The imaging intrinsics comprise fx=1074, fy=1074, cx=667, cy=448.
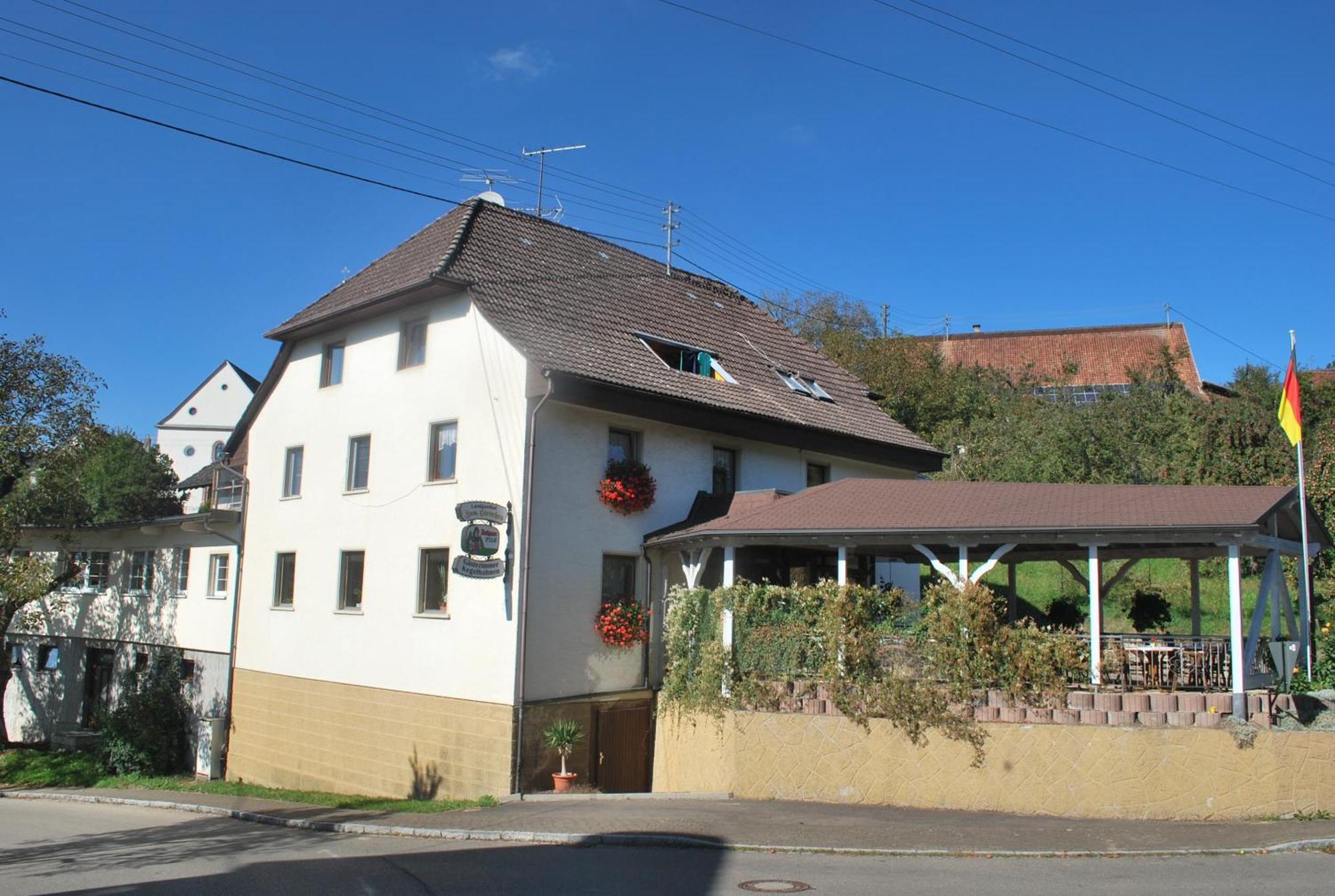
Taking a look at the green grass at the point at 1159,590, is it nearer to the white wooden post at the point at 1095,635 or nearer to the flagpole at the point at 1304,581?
the flagpole at the point at 1304,581

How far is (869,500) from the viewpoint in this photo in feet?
59.0

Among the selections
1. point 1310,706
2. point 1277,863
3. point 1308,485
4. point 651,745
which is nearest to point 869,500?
point 651,745

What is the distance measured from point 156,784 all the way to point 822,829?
1725 cm

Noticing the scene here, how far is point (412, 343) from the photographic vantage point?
20781mm

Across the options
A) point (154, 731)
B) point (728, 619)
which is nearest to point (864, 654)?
point (728, 619)

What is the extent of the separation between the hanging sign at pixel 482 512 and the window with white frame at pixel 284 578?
7541 millimetres

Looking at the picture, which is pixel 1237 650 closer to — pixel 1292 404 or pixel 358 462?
pixel 1292 404

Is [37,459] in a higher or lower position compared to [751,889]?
higher

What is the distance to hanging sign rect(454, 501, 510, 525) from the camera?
672 inches

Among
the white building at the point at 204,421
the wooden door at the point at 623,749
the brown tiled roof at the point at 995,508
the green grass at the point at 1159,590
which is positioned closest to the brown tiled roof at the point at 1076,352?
the green grass at the point at 1159,590

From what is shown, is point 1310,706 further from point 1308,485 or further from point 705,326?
point 705,326

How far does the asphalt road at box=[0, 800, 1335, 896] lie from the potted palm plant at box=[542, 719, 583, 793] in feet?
12.2

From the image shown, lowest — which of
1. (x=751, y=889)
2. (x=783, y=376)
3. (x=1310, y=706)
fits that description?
(x=751, y=889)

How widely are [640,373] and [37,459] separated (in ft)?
55.1
